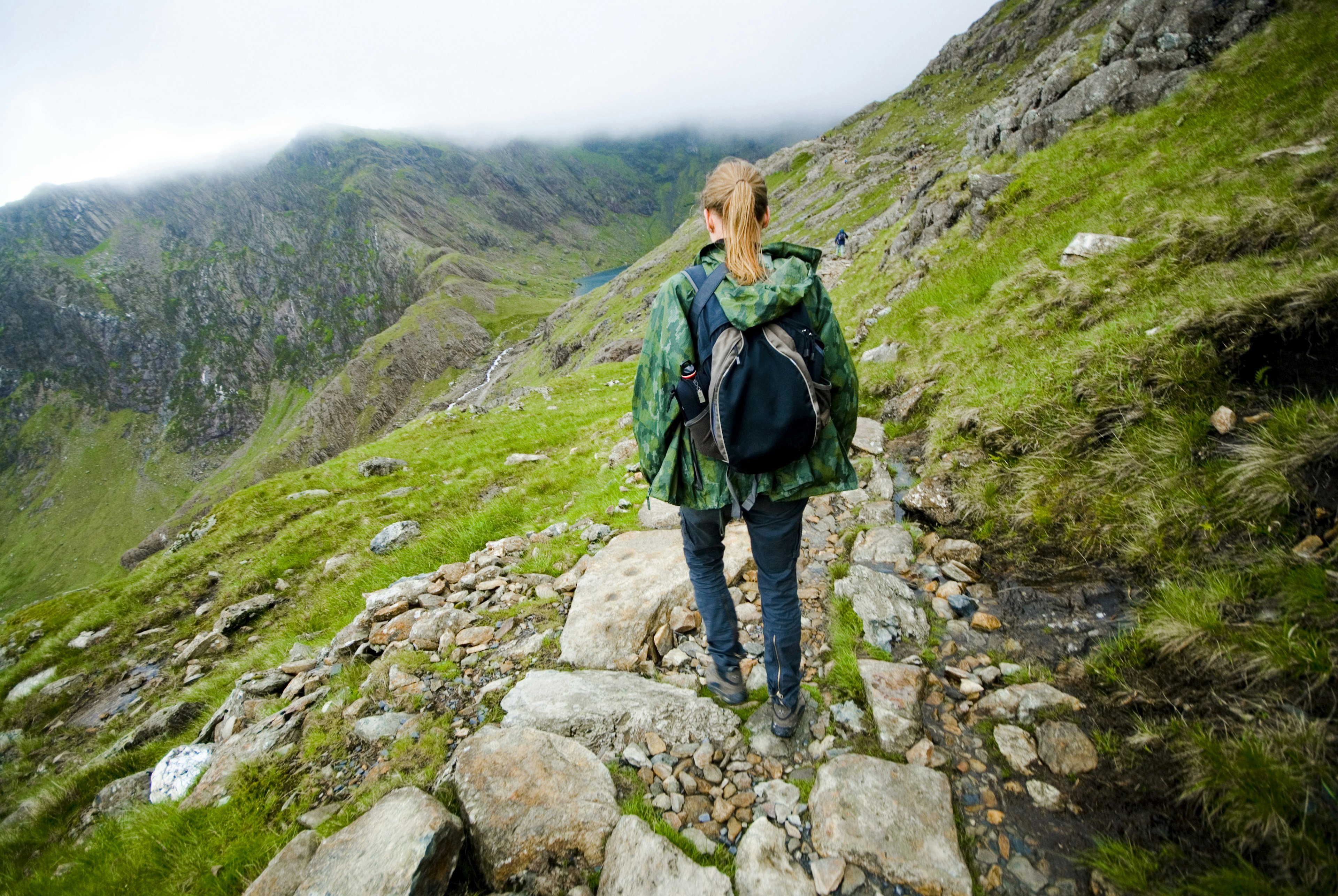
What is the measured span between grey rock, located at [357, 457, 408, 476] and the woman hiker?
65.1 feet

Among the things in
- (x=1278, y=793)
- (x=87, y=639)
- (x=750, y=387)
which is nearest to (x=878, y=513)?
(x=750, y=387)

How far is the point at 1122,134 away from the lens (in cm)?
1316

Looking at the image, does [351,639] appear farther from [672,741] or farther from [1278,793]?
[1278,793]

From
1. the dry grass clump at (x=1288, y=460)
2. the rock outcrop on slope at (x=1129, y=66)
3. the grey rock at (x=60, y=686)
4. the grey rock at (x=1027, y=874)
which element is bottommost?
the grey rock at (x=60, y=686)

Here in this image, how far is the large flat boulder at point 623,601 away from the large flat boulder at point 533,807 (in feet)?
4.33

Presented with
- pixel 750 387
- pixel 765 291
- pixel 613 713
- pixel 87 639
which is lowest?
pixel 87 639

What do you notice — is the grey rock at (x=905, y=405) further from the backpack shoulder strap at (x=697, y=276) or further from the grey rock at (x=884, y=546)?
the backpack shoulder strap at (x=697, y=276)

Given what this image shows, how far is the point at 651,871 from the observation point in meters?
3.34

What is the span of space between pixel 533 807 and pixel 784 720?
214cm

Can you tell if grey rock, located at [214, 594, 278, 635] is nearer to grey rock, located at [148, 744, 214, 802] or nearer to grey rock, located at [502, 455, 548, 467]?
grey rock, located at [148, 744, 214, 802]

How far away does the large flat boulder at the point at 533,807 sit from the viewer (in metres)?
3.49

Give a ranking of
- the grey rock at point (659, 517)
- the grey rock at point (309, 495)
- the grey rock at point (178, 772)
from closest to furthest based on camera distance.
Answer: the grey rock at point (178, 772) < the grey rock at point (659, 517) < the grey rock at point (309, 495)

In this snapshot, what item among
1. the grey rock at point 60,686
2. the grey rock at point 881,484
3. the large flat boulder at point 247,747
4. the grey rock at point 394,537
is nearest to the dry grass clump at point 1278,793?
the grey rock at point 881,484

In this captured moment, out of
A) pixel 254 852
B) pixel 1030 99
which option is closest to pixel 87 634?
pixel 254 852
